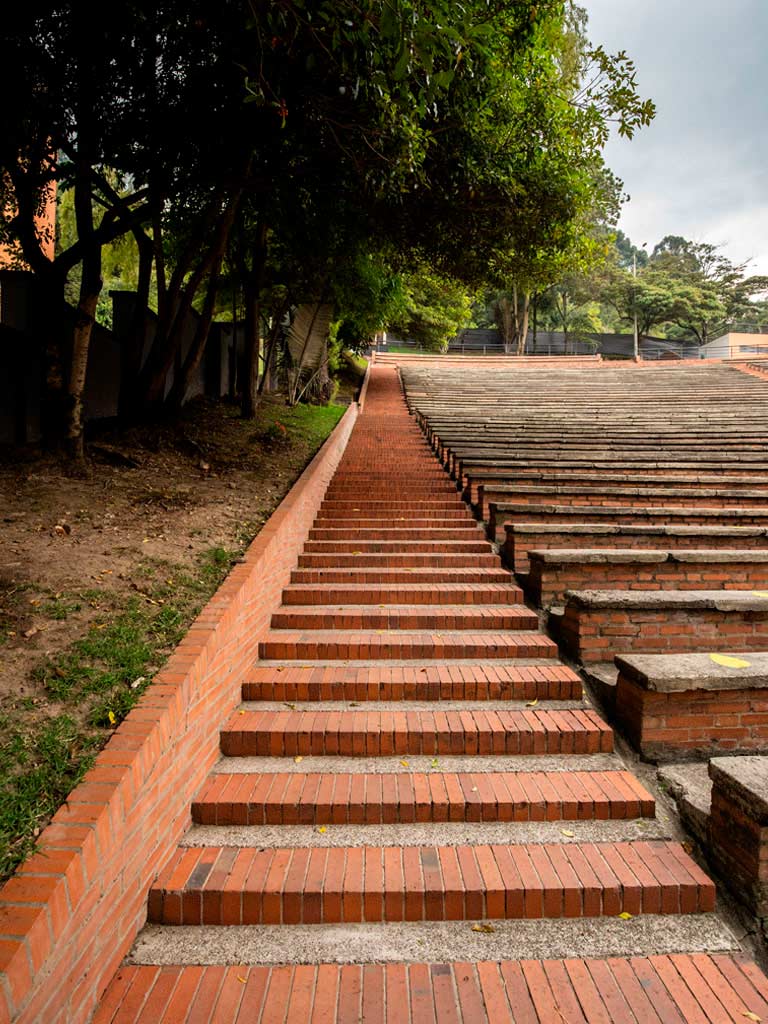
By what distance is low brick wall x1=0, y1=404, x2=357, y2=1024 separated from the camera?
63.9 inches

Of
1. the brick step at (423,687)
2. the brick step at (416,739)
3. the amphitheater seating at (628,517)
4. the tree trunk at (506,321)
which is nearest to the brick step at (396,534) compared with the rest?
the amphitheater seating at (628,517)

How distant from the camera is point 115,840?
201 centimetres

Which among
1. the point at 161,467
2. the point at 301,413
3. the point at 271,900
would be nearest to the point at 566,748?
the point at 271,900

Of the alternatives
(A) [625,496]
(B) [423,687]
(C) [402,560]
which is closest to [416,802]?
(B) [423,687]

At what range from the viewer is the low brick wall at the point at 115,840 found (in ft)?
5.32

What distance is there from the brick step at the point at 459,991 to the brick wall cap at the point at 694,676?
1028 mm

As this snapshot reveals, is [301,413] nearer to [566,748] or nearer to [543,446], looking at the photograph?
[543,446]

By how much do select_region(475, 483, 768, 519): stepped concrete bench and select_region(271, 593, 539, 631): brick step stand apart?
158cm

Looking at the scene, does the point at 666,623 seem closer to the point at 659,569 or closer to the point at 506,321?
the point at 659,569

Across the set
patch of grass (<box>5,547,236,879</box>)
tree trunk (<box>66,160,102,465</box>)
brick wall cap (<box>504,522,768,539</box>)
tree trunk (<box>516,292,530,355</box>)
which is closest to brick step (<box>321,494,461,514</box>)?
brick wall cap (<box>504,522,768,539</box>)

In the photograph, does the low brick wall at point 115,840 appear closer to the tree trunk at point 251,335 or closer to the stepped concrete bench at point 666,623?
the stepped concrete bench at point 666,623

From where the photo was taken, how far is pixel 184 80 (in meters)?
5.11

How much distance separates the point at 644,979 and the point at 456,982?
0.63 metres

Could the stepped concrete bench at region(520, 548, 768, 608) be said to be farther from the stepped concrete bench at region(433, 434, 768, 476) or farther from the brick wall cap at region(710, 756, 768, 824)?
the stepped concrete bench at region(433, 434, 768, 476)
